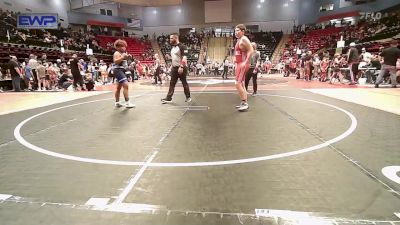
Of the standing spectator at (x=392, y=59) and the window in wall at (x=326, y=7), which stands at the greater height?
the window in wall at (x=326, y=7)

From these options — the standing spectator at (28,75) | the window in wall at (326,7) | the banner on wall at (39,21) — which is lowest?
the standing spectator at (28,75)

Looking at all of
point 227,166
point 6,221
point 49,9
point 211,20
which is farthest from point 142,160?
point 211,20

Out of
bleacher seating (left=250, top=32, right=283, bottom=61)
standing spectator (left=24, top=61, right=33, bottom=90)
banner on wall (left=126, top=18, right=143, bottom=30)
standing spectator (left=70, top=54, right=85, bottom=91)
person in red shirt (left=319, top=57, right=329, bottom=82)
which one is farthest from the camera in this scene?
banner on wall (left=126, top=18, right=143, bottom=30)

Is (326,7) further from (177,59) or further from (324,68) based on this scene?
(177,59)

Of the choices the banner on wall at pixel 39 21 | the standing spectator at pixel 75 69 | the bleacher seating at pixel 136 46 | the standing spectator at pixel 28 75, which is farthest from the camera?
the bleacher seating at pixel 136 46

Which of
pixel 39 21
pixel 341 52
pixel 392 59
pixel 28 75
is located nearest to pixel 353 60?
pixel 392 59

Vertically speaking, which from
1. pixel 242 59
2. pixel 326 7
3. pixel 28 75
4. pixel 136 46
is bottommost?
pixel 28 75

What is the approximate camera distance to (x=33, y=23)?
1756 centimetres

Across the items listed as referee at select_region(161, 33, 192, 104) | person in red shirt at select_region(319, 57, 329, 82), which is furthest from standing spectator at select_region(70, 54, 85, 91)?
person in red shirt at select_region(319, 57, 329, 82)

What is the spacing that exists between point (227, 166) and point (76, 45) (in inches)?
1177

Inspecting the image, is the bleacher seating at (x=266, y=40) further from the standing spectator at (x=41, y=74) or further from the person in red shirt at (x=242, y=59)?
the person in red shirt at (x=242, y=59)

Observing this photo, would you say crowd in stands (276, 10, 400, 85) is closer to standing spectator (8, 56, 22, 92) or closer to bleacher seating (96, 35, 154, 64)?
standing spectator (8, 56, 22, 92)

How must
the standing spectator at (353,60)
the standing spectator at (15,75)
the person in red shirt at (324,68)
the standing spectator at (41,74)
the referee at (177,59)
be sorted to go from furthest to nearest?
the person in red shirt at (324,68)
the standing spectator at (41,74)
the standing spectator at (15,75)
the standing spectator at (353,60)
the referee at (177,59)

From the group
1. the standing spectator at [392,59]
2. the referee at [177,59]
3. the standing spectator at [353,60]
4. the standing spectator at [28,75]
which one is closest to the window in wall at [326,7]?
the standing spectator at [353,60]
